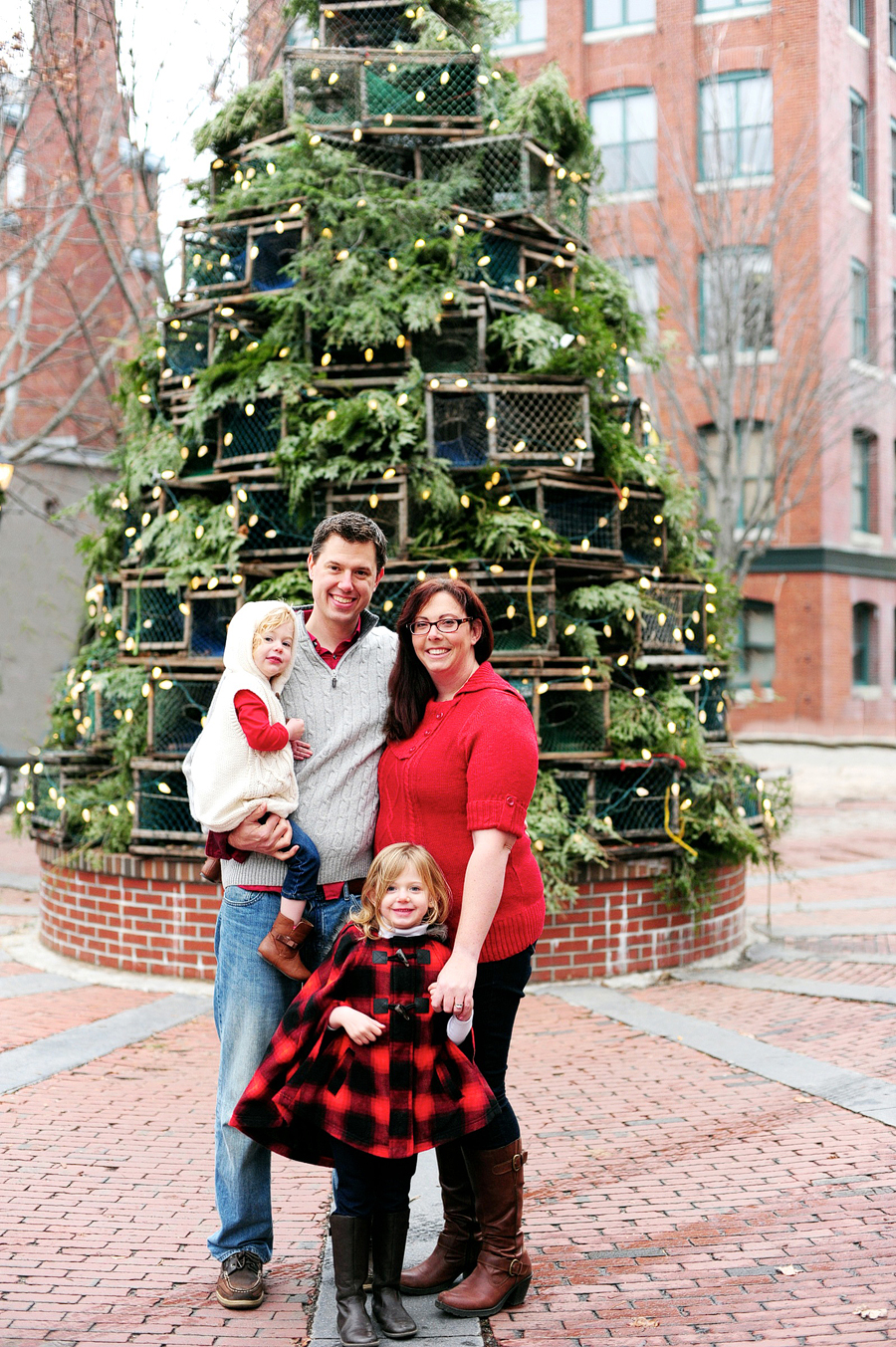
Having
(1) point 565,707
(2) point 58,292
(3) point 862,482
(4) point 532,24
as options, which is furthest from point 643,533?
(4) point 532,24

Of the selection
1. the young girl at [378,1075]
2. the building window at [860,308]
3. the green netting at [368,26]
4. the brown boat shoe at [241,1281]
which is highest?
the building window at [860,308]

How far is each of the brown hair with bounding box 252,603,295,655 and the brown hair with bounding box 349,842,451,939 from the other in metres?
0.67

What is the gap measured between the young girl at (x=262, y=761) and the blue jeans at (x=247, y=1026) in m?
0.07

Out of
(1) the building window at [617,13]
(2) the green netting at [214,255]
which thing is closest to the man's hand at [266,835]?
(2) the green netting at [214,255]

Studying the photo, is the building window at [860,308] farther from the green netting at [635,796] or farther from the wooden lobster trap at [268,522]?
the wooden lobster trap at [268,522]

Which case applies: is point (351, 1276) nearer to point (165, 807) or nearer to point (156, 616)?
point (165, 807)

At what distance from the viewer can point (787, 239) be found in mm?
17953

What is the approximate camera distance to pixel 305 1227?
4.00 meters

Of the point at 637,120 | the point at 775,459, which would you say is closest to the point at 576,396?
the point at 775,459

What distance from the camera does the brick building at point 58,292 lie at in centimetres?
1150

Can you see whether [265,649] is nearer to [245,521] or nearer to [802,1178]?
[802,1178]

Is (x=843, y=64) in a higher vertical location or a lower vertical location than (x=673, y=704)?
higher

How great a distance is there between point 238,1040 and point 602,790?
14.2 ft

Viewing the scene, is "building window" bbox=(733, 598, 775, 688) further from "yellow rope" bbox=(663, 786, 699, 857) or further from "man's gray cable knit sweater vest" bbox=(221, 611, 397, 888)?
"man's gray cable knit sweater vest" bbox=(221, 611, 397, 888)
